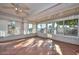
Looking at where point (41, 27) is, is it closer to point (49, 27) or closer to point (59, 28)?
point (49, 27)

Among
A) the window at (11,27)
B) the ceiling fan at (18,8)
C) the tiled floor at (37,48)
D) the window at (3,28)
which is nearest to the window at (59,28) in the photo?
the tiled floor at (37,48)

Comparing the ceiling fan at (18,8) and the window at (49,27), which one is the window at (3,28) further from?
the window at (49,27)

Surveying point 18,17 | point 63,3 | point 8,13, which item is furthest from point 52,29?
point 8,13

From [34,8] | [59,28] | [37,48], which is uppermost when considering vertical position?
[34,8]

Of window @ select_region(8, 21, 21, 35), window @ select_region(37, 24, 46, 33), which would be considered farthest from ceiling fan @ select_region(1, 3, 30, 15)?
window @ select_region(37, 24, 46, 33)

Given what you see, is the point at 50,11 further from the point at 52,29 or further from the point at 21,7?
the point at 21,7

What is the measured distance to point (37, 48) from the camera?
260 centimetres

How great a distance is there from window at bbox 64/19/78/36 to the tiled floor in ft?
0.90

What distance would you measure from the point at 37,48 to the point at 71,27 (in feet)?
2.82

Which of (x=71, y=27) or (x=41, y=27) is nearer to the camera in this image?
(x=71, y=27)

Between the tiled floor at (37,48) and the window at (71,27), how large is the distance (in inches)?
10.8

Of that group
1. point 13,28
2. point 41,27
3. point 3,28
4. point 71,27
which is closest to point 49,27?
point 41,27

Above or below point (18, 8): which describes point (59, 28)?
below

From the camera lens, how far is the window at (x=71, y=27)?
253cm
